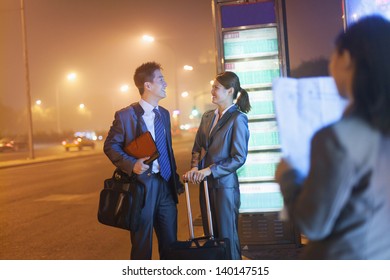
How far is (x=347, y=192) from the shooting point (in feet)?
3.92

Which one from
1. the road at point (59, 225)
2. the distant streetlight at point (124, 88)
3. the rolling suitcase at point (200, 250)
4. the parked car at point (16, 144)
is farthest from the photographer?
the parked car at point (16, 144)

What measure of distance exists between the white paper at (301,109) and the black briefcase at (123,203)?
48.6 inches

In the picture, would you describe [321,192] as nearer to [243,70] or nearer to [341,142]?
[341,142]

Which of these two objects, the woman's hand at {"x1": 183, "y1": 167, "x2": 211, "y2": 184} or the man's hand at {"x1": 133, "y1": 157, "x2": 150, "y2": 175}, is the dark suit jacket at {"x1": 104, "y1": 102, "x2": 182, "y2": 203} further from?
the woman's hand at {"x1": 183, "y1": 167, "x2": 211, "y2": 184}

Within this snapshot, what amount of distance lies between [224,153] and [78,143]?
20.7 metres

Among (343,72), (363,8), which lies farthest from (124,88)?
(343,72)

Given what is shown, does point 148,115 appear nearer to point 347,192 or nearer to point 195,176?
point 195,176

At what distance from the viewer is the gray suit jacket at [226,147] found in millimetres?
2609

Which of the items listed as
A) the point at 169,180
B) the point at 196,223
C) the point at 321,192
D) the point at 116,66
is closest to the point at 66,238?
the point at 196,223

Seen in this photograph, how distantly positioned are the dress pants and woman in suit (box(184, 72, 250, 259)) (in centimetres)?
21

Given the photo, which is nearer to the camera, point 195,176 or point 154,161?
point 195,176

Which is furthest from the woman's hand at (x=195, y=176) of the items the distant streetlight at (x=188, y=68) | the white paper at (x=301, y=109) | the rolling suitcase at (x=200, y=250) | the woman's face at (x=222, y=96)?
the distant streetlight at (x=188, y=68)

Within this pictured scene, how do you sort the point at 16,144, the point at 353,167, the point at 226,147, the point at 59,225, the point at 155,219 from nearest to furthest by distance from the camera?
the point at 353,167 → the point at 226,147 → the point at 155,219 → the point at 59,225 → the point at 16,144

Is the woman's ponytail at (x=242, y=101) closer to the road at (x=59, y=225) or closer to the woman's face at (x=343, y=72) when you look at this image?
the woman's face at (x=343, y=72)
